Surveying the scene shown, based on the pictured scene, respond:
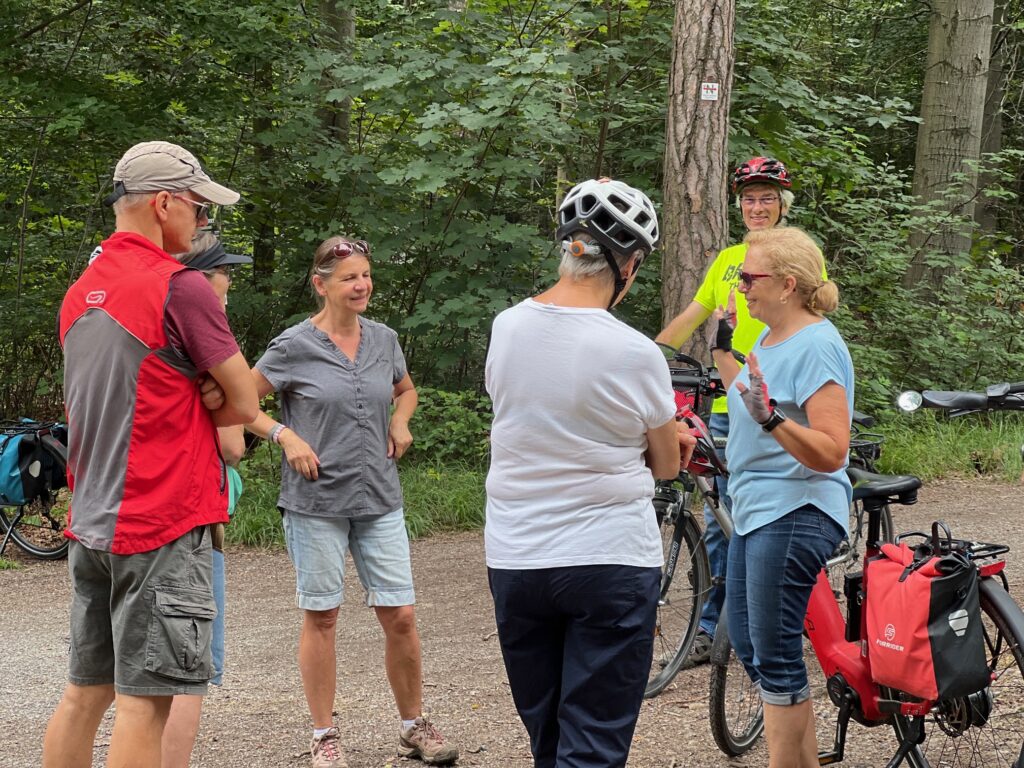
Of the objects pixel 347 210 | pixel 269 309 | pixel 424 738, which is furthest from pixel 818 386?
pixel 269 309

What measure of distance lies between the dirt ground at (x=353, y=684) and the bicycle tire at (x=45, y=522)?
0.14 metres

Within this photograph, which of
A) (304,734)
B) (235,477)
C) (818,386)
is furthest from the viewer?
(304,734)

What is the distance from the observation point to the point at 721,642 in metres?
4.18

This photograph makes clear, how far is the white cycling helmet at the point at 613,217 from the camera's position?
8.75 feet

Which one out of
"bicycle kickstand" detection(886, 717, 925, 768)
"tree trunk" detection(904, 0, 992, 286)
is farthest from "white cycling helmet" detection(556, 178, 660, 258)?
"tree trunk" detection(904, 0, 992, 286)

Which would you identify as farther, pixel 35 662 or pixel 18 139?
pixel 18 139

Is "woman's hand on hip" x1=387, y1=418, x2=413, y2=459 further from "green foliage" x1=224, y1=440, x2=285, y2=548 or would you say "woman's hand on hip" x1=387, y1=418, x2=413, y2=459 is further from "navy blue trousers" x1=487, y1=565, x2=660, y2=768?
"green foliage" x1=224, y1=440, x2=285, y2=548

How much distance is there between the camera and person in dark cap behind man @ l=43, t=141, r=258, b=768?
2.94 m

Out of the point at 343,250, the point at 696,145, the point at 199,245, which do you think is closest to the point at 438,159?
the point at 696,145

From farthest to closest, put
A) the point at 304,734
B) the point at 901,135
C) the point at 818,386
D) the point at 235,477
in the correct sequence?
the point at 901,135, the point at 304,734, the point at 235,477, the point at 818,386

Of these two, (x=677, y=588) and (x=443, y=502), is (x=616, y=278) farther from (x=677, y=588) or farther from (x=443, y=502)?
(x=443, y=502)

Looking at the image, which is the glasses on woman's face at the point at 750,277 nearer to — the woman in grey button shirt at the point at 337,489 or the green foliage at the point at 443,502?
the woman in grey button shirt at the point at 337,489

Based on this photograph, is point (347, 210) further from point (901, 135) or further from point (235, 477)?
point (901, 135)

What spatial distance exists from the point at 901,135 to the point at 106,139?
41.3 feet
